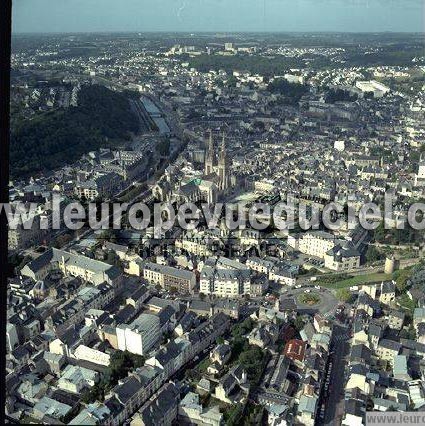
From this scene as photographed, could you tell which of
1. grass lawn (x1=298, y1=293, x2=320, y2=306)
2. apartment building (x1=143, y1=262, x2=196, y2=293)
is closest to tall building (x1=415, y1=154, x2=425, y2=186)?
grass lawn (x1=298, y1=293, x2=320, y2=306)

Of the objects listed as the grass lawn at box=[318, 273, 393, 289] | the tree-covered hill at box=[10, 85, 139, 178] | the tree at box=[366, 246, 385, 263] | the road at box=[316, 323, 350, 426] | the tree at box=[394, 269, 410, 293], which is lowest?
the road at box=[316, 323, 350, 426]

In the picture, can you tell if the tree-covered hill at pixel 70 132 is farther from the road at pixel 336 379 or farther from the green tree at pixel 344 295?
the road at pixel 336 379

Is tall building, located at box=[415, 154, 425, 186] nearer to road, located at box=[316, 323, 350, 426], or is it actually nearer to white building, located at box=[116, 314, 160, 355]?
road, located at box=[316, 323, 350, 426]

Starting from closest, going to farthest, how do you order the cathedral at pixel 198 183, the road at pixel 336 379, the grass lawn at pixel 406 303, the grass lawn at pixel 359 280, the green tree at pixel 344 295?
the road at pixel 336 379, the grass lawn at pixel 406 303, the green tree at pixel 344 295, the grass lawn at pixel 359 280, the cathedral at pixel 198 183

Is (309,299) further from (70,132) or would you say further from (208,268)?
(70,132)

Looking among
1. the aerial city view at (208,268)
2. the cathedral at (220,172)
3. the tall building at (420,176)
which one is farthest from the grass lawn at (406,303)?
the tall building at (420,176)

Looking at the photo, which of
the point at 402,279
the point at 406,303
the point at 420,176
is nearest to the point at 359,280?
the point at 402,279


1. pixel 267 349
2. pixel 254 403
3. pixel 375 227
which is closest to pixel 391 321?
pixel 267 349
